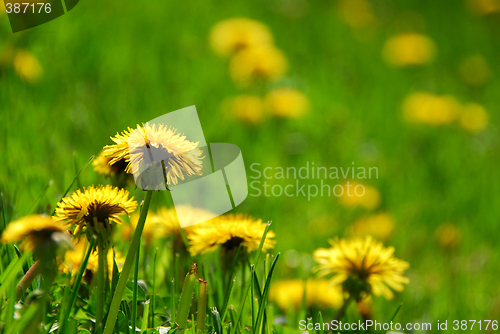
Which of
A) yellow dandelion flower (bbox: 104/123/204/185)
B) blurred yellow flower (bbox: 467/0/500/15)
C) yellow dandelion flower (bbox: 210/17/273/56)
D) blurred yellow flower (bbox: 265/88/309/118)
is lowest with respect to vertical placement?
yellow dandelion flower (bbox: 104/123/204/185)

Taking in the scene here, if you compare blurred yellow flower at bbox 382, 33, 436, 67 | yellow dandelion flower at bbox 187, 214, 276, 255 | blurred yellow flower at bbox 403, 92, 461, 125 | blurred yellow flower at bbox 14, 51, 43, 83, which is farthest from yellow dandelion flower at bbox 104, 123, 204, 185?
blurred yellow flower at bbox 382, 33, 436, 67

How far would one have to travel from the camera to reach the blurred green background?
3.38 ft

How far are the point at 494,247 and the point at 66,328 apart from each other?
1347 mm

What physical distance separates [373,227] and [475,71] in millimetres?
1904

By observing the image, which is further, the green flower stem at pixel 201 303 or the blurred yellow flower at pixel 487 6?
the blurred yellow flower at pixel 487 6

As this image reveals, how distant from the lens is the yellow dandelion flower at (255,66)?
6.08 feet

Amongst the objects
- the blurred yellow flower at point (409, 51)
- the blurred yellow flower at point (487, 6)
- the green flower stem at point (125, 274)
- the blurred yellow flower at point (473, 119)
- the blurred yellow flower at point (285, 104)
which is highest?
the blurred yellow flower at point (487, 6)

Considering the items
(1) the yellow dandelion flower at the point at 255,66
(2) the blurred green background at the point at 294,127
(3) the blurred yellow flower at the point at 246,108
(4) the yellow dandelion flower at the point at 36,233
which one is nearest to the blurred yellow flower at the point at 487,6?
(2) the blurred green background at the point at 294,127

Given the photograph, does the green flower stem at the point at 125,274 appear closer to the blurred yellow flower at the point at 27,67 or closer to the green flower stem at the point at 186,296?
the green flower stem at the point at 186,296

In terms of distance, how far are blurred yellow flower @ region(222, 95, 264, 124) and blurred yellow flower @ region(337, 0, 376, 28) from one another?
1683 mm

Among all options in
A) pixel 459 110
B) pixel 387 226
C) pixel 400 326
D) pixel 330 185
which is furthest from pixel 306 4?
pixel 400 326

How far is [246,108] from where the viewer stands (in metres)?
1.66

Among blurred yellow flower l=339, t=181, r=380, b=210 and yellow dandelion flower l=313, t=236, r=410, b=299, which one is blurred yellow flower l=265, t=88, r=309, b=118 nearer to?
blurred yellow flower l=339, t=181, r=380, b=210

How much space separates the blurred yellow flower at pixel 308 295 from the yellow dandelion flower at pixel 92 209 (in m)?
0.44
